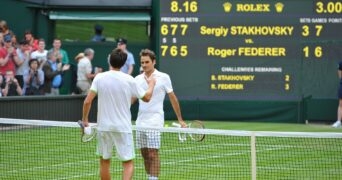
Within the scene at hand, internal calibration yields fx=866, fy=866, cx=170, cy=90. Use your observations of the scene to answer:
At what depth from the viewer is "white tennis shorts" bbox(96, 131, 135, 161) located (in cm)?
1062

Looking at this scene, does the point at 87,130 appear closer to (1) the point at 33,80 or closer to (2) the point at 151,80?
(2) the point at 151,80

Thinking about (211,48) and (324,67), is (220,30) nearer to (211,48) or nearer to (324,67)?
(211,48)

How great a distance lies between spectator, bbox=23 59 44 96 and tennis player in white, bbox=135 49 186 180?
10450mm

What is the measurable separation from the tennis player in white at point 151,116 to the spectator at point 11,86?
967cm

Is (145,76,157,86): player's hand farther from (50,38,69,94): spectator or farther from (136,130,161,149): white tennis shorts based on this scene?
(50,38,69,94): spectator

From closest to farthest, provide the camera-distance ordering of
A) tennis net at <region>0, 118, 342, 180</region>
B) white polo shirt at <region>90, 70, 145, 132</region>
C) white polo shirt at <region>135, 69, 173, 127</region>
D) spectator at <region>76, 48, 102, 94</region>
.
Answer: white polo shirt at <region>90, 70, 145, 132</region>, white polo shirt at <region>135, 69, 173, 127</region>, tennis net at <region>0, 118, 342, 180</region>, spectator at <region>76, 48, 102, 94</region>

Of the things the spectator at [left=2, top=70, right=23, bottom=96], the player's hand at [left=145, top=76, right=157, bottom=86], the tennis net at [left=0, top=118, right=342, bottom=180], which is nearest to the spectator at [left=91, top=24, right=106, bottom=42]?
the spectator at [left=2, top=70, right=23, bottom=96]

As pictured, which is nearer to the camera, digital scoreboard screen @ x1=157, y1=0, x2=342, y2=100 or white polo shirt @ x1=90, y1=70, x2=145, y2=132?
white polo shirt @ x1=90, y1=70, x2=145, y2=132

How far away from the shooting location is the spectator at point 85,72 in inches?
939

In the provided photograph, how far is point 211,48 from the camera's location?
76.5 feet

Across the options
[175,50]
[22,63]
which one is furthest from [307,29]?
[22,63]

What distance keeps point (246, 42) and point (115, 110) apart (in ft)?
43.0

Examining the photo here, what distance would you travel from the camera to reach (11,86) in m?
21.4

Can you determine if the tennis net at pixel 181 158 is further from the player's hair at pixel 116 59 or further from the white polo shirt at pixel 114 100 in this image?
the player's hair at pixel 116 59
